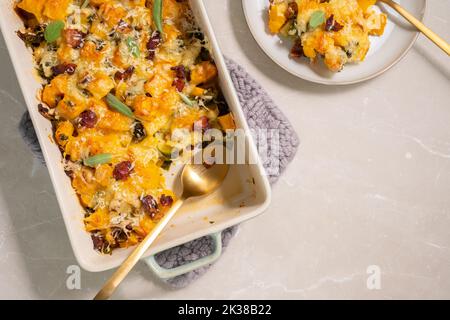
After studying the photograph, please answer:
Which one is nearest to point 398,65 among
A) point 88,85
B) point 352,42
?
point 352,42

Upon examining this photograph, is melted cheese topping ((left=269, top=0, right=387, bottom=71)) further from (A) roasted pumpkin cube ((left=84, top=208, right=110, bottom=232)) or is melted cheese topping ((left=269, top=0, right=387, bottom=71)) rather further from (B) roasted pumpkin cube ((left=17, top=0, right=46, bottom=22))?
(A) roasted pumpkin cube ((left=84, top=208, right=110, bottom=232))

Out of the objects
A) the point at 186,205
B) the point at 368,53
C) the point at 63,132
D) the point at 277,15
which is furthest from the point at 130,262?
the point at 368,53

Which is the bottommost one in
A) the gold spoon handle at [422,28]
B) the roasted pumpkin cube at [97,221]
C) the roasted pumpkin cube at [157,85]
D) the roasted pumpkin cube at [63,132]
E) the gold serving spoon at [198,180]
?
the roasted pumpkin cube at [97,221]

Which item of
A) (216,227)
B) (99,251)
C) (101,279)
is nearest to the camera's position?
(216,227)

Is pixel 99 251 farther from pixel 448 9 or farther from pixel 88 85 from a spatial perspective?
pixel 448 9

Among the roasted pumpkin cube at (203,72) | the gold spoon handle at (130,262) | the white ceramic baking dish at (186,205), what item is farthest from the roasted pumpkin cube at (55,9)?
the gold spoon handle at (130,262)

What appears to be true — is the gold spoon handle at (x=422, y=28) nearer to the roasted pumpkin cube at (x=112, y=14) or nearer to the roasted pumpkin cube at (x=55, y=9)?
the roasted pumpkin cube at (x=112, y=14)
